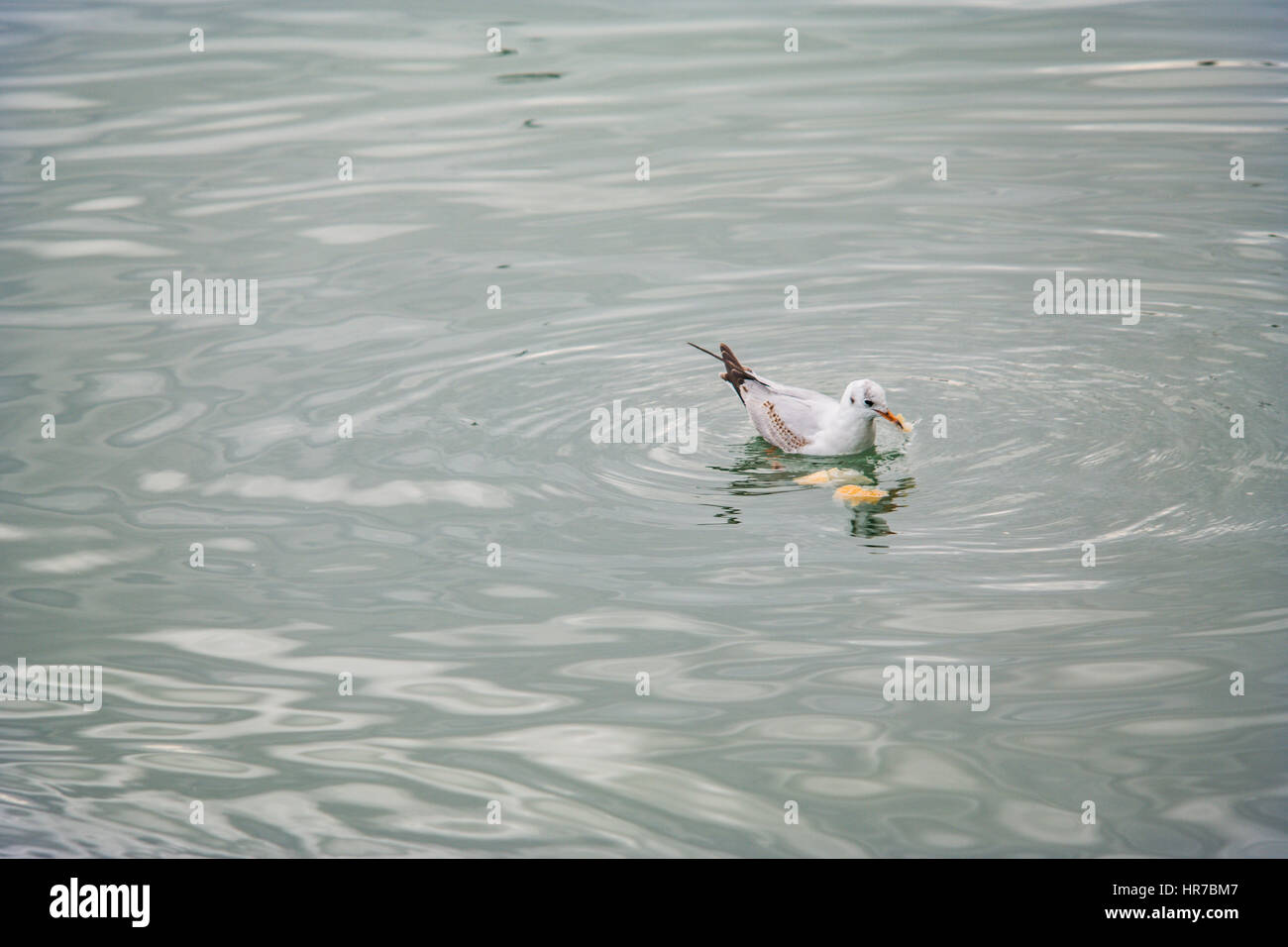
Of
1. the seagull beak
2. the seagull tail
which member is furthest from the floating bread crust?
the seagull tail

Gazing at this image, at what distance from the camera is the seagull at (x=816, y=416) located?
8.78 m

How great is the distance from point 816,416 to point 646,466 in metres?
1.08

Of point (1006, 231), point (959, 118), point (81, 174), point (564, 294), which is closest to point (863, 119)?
point (959, 118)

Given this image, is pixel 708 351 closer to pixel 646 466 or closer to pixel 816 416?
pixel 816 416

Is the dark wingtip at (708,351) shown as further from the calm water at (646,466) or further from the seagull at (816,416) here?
the seagull at (816,416)

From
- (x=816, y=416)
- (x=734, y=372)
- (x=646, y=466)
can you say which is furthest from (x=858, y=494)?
(x=734, y=372)

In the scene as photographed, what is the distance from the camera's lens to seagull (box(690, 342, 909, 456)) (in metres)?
8.78

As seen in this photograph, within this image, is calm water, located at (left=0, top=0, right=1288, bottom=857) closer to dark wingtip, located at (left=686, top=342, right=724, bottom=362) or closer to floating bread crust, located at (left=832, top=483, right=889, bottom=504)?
floating bread crust, located at (left=832, top=483, right=889, bottom=504)

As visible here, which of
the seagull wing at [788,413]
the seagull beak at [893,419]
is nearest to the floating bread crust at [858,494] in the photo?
the seagull beak at [893,419]

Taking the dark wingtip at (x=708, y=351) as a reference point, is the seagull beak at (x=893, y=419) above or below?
below

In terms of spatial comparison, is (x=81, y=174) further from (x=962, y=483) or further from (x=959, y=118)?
(x=962, y=483)

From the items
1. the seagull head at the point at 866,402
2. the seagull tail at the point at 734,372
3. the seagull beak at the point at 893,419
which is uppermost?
the seagull tail at the point at 734,372

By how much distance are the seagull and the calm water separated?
0.14m

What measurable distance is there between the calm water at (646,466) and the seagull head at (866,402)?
1.03ft
